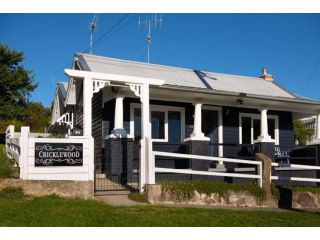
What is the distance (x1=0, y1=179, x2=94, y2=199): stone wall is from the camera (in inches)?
360

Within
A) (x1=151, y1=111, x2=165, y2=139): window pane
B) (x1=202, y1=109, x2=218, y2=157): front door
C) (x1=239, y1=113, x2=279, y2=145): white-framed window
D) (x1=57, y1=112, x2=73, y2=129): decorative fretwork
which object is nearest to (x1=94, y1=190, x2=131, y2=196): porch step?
(x1=151, y1=111, x2=165, y2=139): window pane

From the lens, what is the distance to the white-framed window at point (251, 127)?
16998mm

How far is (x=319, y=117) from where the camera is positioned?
16.9 m

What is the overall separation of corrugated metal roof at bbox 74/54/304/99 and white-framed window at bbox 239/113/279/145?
3.50 feet

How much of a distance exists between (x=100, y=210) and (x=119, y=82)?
4174 millimetres

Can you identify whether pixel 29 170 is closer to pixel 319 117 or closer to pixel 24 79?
pixel 319 117

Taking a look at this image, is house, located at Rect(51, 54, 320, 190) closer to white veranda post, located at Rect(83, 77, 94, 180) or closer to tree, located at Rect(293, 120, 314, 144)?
white veranda post, located at Rect(83, 77, 94, 180)

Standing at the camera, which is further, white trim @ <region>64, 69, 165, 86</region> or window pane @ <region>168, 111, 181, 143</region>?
window pane @ <region>168, 111, 181, 143</region>

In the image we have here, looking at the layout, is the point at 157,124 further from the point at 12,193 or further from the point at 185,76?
the point at 12,193

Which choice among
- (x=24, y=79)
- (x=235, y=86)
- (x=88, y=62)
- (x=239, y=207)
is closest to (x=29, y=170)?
(x=239, y=207)

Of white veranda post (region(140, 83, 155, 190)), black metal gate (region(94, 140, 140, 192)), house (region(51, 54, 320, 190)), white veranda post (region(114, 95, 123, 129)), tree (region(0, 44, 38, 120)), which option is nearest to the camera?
white veranda post (region(140, 83, 155, 190))

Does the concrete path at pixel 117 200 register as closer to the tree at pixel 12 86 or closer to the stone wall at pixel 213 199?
the stone wall at pixel 213 199

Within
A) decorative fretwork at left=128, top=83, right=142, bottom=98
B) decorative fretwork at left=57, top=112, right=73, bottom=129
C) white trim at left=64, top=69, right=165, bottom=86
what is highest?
white trim at left=64, top=69, right=165, bottom=86

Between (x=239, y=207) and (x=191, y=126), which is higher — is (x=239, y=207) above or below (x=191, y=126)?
below
